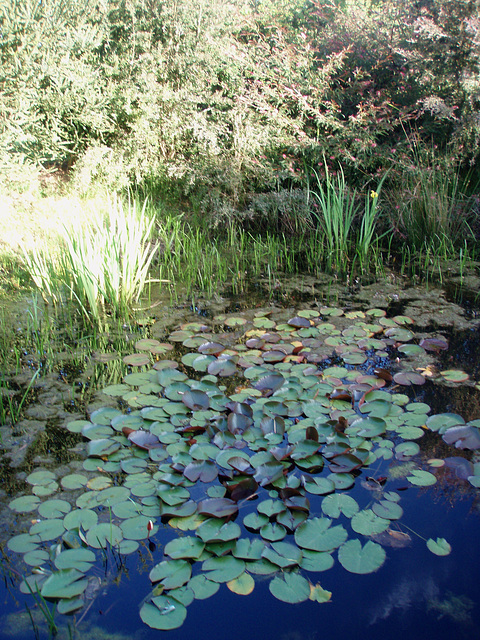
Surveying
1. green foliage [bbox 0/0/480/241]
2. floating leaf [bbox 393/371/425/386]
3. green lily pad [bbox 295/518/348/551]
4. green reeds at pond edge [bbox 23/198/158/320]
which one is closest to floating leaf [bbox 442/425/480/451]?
floating leaf [bbox 393/371/425/386]

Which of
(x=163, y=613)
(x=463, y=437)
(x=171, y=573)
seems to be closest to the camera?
(x=163, y=613)

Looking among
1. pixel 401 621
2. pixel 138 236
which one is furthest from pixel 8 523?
pixel 138 236

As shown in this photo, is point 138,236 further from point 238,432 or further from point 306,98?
point 306,98

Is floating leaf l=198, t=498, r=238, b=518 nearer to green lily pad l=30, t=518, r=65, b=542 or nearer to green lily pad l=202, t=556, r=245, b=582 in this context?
green lily pad l=202, t=556, r=245, b=582

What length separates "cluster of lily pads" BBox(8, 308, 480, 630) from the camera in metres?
1.48

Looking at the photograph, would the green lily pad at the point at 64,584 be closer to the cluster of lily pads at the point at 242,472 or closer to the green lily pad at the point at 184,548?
the cluster of lily pads at the point at 242,472

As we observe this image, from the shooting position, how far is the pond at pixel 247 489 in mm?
1389

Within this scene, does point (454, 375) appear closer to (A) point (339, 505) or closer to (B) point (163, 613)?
(A) point (339, 505)

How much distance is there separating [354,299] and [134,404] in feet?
6.27

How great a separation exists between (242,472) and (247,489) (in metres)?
0.10

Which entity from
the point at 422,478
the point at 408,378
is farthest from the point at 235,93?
the point at 422,478

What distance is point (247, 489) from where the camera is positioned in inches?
67.7

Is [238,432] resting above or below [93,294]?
below

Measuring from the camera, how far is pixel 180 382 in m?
2.40
